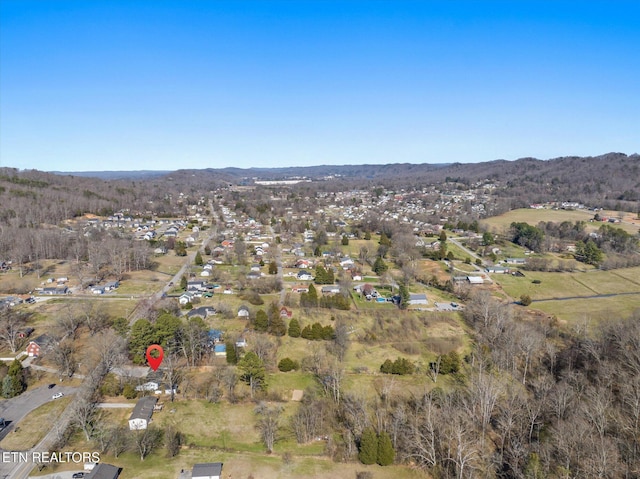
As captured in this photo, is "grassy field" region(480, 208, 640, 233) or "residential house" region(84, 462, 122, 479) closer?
"residential house" region(84, 462, 122, 479)

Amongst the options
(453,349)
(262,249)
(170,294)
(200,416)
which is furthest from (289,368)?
(262,249)

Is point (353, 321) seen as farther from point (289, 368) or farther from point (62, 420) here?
point (62, 420)

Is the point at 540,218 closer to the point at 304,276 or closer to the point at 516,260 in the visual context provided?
the point at 516,260

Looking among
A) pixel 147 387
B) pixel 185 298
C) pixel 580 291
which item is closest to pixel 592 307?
pixel 580 291

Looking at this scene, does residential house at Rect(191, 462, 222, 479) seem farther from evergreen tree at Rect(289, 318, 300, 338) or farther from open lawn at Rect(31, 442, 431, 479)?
evergreen tree at Rect(289, 318, 300, 338)

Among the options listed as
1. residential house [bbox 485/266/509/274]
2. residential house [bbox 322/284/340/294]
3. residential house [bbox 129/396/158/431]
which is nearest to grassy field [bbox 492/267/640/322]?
residential house [bbox 485/266/509/274]

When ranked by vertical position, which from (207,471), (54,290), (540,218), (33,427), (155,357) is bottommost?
(33,427)
